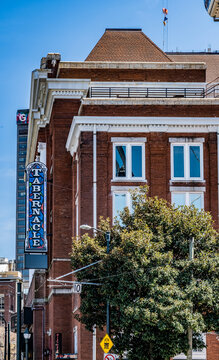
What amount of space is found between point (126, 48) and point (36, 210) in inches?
656

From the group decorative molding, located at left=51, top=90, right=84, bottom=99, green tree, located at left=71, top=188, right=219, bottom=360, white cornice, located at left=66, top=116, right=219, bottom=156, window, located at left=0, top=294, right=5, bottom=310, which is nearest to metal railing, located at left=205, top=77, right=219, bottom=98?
white cornice, located at left=66, top=116, right=219, bottom=156

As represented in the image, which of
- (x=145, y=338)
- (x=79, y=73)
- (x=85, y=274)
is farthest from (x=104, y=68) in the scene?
(x=145, y=338)

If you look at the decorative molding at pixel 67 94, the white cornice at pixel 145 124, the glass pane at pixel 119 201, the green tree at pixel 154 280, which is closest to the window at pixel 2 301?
the decorative molding at pixel 67 94

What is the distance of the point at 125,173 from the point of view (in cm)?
5262

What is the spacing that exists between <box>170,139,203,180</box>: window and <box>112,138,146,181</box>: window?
6.85 ft

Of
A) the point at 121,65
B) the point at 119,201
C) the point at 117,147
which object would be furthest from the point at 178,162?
the point at 121,65

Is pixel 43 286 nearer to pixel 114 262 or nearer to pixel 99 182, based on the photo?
pixel 99 182

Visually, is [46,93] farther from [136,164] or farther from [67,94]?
[136,164]

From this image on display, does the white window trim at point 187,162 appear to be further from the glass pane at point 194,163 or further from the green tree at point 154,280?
the green tree at point 154,280

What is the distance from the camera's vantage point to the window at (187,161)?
53.0 metres

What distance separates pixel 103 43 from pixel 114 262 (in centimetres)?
2950

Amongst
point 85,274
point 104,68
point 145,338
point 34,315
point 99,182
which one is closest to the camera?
point 145,338

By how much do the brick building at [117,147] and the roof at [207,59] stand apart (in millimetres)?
5358

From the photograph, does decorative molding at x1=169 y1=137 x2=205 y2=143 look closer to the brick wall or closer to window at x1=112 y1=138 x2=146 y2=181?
the brick wall
